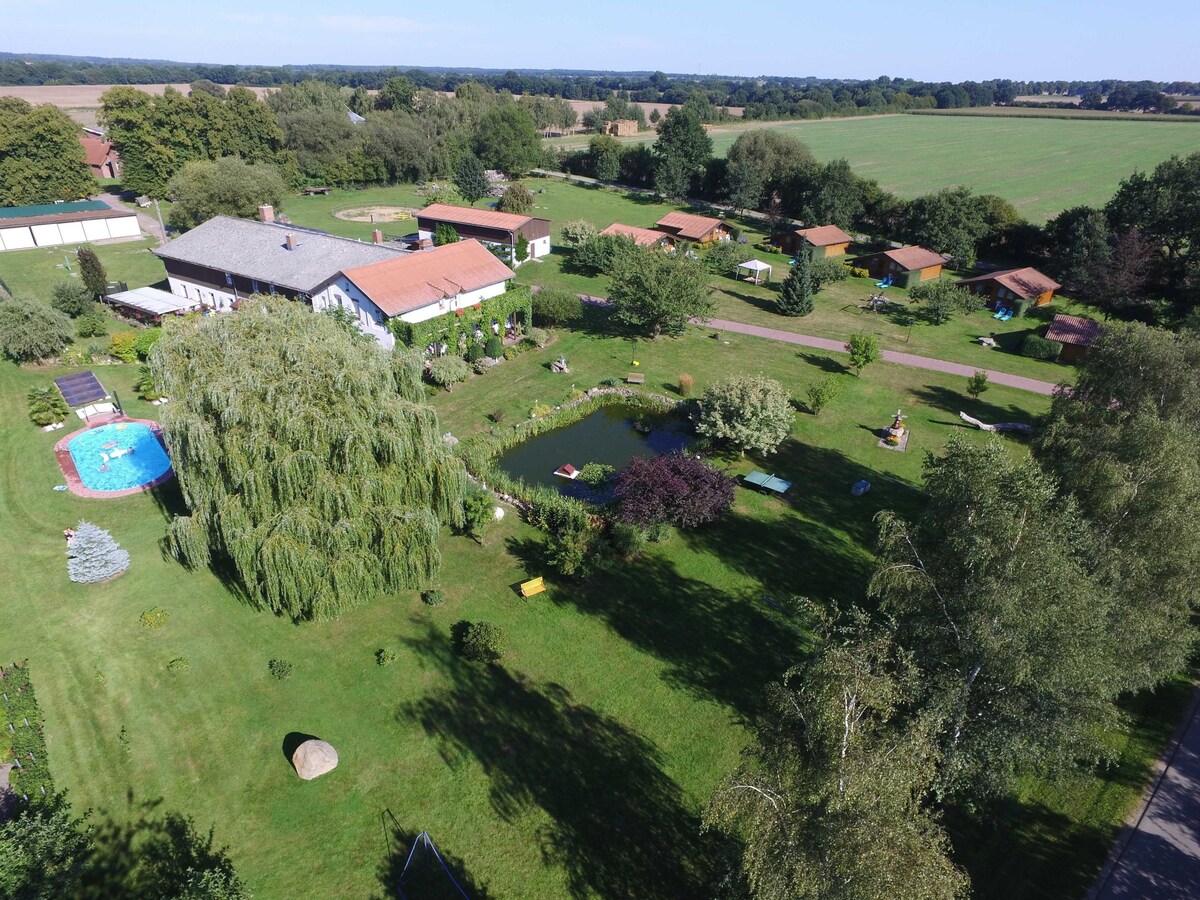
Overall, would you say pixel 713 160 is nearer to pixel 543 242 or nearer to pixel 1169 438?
pixel 543 242

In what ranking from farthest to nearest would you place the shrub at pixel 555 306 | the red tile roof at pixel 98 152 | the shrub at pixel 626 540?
the red tile roof at pixel 98 152, the shrub at pixel 555 306, the shrub at pixel 626 540

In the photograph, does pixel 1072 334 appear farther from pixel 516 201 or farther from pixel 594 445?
pixel 516 201

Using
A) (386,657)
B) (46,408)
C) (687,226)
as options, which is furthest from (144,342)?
(687,226)

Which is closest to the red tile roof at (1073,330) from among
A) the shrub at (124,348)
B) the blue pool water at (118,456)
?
the blue pool water at (118,456)

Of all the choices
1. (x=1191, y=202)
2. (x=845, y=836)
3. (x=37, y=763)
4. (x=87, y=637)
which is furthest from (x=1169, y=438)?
(x=1191, y=202)

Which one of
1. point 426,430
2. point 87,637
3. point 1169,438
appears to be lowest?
point 87,637

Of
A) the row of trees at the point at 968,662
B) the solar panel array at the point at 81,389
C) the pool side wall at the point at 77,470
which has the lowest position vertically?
the pool side wall at the point at 77,470

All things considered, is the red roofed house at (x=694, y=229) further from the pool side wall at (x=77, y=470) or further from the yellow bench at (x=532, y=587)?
the yellow bench at (x=532, y=587)
